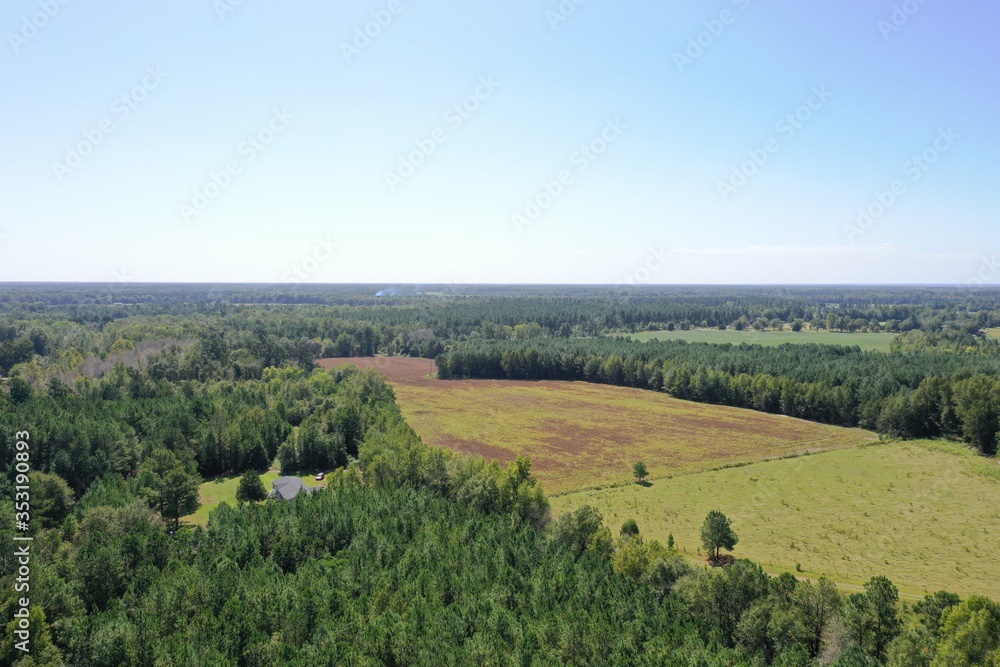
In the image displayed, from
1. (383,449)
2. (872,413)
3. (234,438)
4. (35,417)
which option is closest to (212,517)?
(383,449)

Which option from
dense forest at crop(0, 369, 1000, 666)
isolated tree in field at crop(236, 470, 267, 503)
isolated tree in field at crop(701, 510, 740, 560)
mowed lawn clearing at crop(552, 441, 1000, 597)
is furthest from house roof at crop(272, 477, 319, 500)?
isolated tree in field at crop(701, 510, 740, 560)

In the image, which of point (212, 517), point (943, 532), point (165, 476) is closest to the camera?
point (212, 517)

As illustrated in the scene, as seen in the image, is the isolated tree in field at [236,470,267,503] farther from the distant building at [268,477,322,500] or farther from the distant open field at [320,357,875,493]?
the distant open field at [320,357,875,493]

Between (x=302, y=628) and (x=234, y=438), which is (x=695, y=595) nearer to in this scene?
(x=302, y=628)

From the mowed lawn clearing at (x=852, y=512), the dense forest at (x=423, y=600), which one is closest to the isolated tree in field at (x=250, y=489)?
the dense forest at (x=423, y=600)

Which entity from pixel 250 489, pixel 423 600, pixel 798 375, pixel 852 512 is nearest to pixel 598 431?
pixel 852 512

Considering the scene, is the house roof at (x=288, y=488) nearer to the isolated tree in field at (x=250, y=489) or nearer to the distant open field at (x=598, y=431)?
the isolated tree in field at (x=250, y=489)
